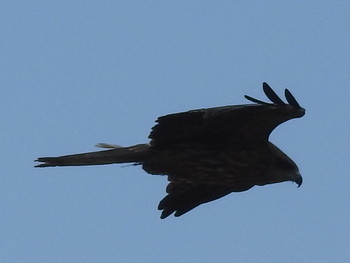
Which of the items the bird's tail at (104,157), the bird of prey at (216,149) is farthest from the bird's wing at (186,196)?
the bird's tail at (104,157)

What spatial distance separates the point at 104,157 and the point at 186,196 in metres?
1.72

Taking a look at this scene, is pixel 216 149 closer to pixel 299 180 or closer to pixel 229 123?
pixel 229 123

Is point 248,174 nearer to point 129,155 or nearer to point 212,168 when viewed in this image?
point 212,168

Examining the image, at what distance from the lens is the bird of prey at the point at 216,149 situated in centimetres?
1212

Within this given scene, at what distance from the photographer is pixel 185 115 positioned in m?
12.2

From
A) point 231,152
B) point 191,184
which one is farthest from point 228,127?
point 191,184

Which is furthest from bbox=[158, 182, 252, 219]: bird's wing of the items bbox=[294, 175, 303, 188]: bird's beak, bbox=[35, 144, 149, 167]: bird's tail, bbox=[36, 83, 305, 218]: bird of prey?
bbox=[35, 144, 149, 167]: bird's tail

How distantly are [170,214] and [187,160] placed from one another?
148 centimetres

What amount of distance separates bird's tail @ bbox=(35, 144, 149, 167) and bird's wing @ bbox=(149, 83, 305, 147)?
193mm

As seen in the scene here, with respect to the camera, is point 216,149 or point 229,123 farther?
point 216,149

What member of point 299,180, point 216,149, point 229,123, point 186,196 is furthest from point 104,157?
point 299,180

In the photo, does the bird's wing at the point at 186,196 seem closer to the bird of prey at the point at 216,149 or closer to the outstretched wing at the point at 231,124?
the bird of prey at the point at 216,149

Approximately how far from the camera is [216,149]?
1264 centimetres

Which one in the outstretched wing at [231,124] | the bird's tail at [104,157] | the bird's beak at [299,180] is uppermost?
the outstretched wing at [231,124]
